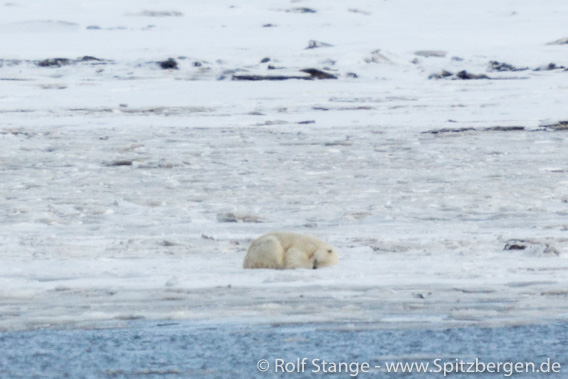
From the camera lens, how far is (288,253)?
517 cm

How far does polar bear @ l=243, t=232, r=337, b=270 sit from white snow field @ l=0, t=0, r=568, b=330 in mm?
91

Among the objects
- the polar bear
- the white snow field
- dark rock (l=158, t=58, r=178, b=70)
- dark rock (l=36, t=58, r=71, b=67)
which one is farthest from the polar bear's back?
dark rock (l=36, t=58, r=71, b=67)

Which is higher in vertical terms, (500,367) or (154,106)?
(500,367)

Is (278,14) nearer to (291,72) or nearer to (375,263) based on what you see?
(291,72)

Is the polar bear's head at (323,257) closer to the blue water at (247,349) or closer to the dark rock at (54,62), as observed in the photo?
the blue water at (247,349)

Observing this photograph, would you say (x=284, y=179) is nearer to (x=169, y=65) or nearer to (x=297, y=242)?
(x=297, y=242)

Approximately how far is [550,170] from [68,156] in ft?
15.2

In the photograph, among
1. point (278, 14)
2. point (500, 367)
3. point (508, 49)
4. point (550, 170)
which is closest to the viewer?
point (500, 367)

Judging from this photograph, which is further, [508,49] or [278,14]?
[278,14]

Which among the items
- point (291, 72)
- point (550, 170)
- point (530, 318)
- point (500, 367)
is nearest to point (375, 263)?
point (530, 318)

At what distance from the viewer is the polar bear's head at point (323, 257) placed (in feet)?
17.1

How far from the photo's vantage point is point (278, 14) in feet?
106

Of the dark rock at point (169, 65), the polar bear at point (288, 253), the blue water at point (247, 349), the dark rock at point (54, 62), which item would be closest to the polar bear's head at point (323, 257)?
the polar bear at point (288, 253)

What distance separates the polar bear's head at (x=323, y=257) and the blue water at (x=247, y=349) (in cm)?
107
